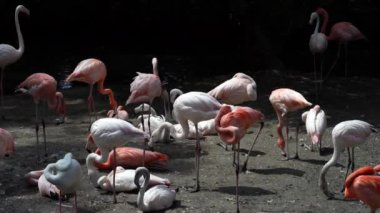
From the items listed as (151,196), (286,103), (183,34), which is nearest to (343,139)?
(286,103)

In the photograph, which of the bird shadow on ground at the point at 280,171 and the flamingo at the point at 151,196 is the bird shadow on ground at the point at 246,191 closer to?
the bird shadow on ground at the point at 280,171

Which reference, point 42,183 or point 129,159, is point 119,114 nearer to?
point 129,159

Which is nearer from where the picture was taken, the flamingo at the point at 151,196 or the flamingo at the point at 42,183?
the flamingo at the point at 151,196

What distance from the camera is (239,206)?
5246 mm

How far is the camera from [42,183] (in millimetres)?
5465

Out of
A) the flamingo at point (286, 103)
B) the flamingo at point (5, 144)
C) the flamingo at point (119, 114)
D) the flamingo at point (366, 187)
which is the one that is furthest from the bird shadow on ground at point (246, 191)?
the flamingo at point (119, 114)

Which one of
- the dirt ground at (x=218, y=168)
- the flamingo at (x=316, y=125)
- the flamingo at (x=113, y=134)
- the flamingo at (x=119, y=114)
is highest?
the flamingo at (x=113, y=134)

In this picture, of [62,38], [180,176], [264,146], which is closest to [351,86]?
[264,146]

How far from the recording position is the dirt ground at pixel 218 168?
17.4 feet

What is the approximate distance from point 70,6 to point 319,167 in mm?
9461

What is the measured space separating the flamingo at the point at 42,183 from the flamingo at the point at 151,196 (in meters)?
0.73

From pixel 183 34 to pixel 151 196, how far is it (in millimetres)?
10578

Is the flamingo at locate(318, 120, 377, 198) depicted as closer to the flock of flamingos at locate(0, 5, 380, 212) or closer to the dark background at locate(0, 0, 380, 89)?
the flock of flamingos at locate(0, 5, 380, 212)

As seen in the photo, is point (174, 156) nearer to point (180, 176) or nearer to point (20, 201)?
point (180, 176)
